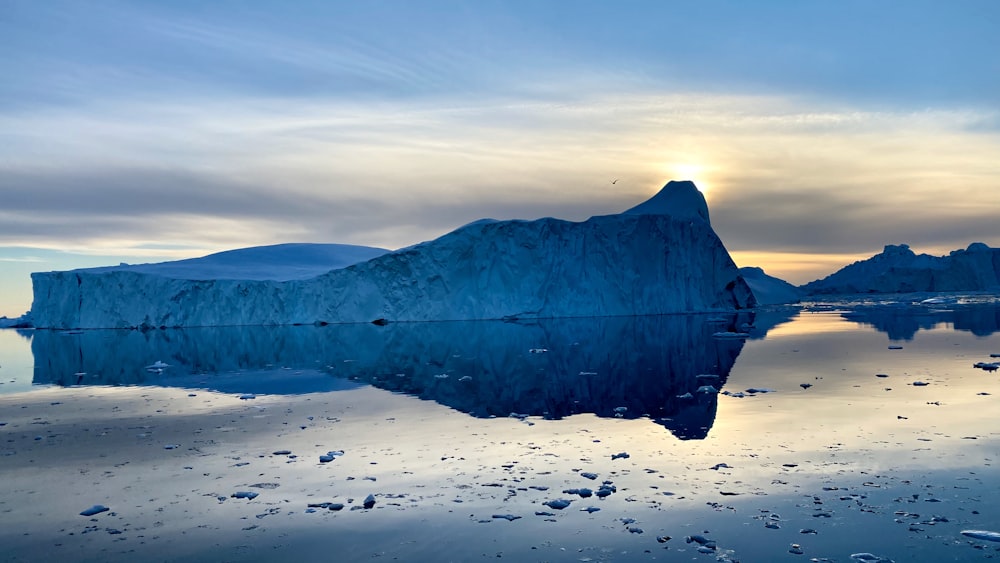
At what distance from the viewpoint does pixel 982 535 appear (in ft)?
13.3

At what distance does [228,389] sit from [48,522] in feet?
22.7

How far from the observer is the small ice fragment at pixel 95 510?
4.96 metres

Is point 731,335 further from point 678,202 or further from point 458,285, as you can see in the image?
point 678,202

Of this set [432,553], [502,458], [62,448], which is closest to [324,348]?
[62,448]

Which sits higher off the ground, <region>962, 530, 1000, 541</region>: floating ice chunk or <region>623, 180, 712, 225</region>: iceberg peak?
<region>623, 180, 712, 225</region>: iceberg peak

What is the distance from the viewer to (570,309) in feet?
104

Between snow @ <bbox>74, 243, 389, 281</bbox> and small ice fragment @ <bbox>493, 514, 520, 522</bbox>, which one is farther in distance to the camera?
snow @ <bbox>74, 243, 389, 281</bbox>

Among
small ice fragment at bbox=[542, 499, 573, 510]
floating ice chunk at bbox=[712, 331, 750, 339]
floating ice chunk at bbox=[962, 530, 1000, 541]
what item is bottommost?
small ice fragment at bbox=[542, 499, 573, 510]

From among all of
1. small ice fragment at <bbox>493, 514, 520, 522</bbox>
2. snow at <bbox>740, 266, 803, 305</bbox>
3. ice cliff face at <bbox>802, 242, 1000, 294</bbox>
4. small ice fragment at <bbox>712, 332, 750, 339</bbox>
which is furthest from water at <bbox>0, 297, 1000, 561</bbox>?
ice cliff face at <bbox>802, 242, 1000, 294</bbox>

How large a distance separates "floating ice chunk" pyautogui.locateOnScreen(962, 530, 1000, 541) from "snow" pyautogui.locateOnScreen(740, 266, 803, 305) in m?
46.3

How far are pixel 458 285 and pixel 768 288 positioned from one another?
3025 centimetres

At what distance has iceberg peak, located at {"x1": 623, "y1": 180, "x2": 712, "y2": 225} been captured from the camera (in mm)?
36438

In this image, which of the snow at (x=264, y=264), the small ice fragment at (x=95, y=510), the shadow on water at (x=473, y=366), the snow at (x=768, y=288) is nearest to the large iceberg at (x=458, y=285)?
the snow at (x=264, y=264)

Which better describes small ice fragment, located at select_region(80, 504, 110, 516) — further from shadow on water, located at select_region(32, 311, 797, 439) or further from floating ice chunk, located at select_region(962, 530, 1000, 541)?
floating ice chunk, located at select_region(962, 530, 1000, 541)
